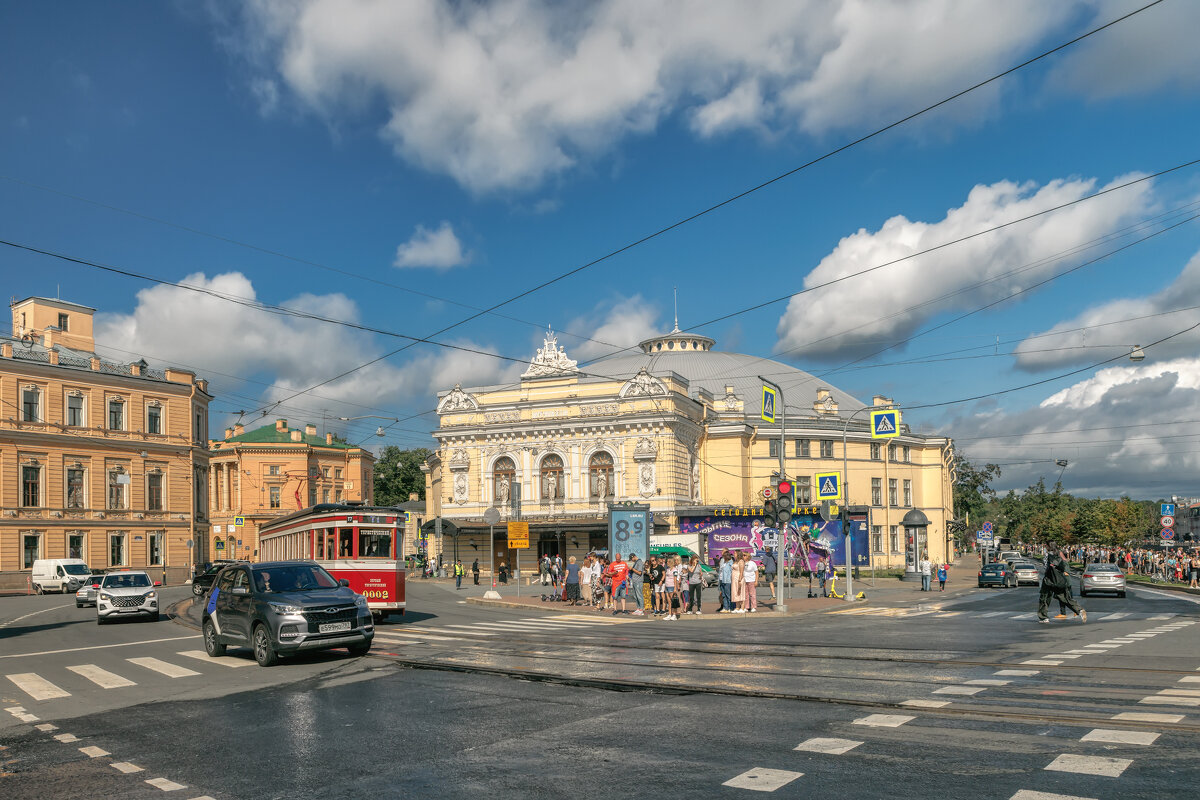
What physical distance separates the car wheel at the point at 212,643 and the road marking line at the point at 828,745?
12529mm

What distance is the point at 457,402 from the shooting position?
2516 inches

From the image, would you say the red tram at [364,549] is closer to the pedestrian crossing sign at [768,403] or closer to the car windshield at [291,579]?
the car windshield at [291,579]

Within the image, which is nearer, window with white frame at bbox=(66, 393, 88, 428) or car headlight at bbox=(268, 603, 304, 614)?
car headlight at bbox=(268, 603, 304, 614)

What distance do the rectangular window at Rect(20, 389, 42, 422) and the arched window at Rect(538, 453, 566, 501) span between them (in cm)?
2986

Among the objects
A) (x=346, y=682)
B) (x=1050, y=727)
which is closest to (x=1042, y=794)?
(x=1050, y=727)

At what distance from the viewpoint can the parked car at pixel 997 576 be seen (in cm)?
4722

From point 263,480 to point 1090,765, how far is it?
83.1m

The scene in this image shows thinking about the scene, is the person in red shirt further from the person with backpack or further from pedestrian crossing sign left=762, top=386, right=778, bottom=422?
the person with backpack

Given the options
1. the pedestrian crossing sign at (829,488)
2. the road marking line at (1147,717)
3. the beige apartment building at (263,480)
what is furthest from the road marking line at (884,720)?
the beige apartment building at (263,480)

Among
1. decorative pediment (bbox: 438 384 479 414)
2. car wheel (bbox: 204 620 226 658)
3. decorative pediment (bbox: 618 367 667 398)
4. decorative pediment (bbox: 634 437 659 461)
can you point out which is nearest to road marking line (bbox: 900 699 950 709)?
car wheel (bbox: 204 620 226 658)

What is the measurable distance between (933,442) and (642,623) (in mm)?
56543

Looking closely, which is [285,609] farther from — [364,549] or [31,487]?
[31,487]

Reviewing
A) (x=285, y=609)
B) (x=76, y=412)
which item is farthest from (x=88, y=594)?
(x=285, y=609)

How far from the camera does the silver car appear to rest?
3591cm
